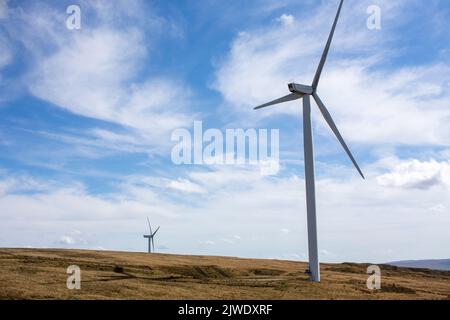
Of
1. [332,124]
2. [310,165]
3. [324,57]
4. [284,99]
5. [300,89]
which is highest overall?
[324,57]

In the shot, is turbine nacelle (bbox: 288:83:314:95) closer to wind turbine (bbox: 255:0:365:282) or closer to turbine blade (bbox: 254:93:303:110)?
wind turbine (bbox: 255:0:365:282)

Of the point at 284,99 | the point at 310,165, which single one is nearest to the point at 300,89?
the point at 284,99

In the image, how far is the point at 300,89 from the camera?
54906 millimetres

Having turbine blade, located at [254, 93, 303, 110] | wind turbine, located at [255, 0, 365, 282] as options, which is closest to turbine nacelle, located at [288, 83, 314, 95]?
wind turbine, located at [255, 0, 365, 282]

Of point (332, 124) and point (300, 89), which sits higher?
point (300, 89)

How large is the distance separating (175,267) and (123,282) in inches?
980

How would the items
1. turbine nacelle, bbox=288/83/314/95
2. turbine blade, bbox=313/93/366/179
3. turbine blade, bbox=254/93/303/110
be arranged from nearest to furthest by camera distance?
turbine blade, bbox=313/93/366/179
turbine nacelle, bbox=288/83/314/95
turbine blade, bbox=254/93/303/110

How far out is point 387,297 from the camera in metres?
44.7

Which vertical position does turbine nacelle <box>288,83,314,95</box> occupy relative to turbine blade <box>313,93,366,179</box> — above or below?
above

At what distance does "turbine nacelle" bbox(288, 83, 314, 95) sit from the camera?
179 ft

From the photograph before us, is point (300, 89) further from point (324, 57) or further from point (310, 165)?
point (310, 165)

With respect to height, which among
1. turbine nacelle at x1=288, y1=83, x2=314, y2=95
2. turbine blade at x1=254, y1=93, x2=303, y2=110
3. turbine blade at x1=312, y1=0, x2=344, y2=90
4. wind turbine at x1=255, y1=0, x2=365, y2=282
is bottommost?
wind turbine at x1=255, y1=0, x2=365, y2=282
